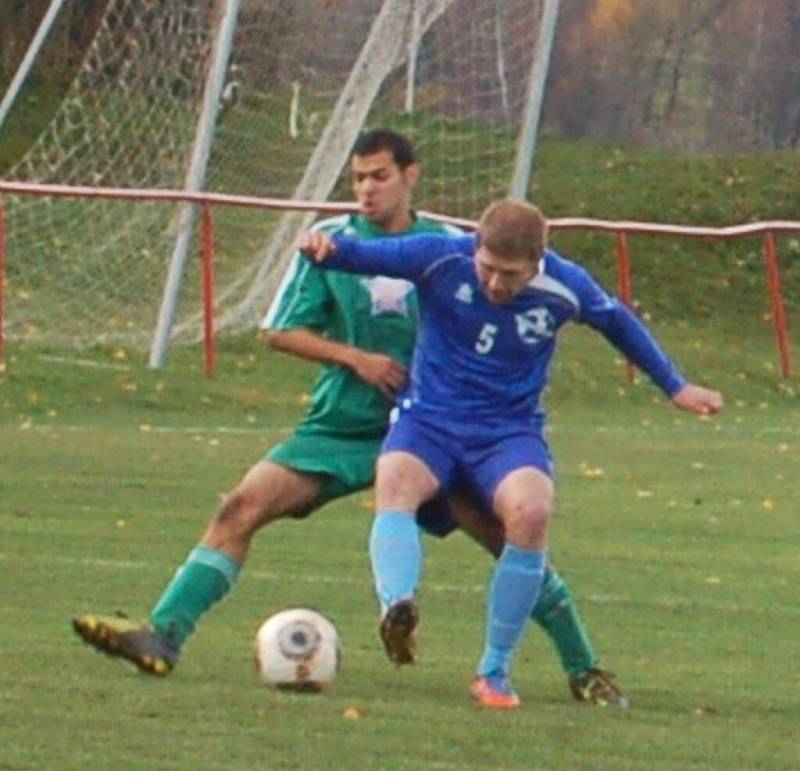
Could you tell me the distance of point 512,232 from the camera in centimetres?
927

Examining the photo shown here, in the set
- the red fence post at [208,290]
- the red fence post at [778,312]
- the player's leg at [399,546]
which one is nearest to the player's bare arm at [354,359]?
the player's leg at [399,546]

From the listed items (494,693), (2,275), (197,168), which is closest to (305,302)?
(494,693)

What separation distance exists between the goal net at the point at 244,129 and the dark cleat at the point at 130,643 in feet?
51.9

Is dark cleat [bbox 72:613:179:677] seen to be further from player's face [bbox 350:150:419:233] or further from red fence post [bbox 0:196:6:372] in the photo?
red fence post [bbox 0:196:6:372]

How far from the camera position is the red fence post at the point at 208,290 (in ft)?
82.3

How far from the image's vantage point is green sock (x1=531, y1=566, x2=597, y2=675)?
974cm

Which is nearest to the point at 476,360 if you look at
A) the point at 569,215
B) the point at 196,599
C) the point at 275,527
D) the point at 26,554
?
the point at 196,599

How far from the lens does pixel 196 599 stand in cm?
995

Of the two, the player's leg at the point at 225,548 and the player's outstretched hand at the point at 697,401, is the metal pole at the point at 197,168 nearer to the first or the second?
the player's leg at the point at 225,548

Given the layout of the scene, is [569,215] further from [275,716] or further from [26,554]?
[275,716]

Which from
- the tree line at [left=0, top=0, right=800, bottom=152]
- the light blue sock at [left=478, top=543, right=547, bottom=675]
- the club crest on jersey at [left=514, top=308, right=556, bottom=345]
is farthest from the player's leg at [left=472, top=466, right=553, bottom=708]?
the tree line at [left=0, top=0, right=800, bottom=152]

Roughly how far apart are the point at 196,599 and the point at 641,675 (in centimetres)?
143

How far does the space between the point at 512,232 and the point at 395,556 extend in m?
0.95

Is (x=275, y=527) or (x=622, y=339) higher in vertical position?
(x=622, y=339)
